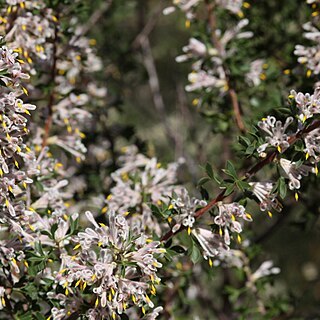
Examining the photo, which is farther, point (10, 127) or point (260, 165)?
point (260, 165)

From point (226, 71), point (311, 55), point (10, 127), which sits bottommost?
point (226, 71)

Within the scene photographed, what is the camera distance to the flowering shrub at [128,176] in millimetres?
1583

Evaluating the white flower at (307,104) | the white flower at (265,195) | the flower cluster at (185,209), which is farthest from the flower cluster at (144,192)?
the white flower at (307,104)

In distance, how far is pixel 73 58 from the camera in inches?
87.9

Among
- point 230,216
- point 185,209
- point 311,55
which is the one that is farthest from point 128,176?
point 311,55

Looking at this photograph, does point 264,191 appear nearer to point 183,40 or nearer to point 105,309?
point 105,309

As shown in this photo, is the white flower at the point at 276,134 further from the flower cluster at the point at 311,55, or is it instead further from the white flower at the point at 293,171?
the flower cluster at the point at 311,55

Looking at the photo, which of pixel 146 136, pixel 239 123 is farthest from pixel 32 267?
pixel 146 136

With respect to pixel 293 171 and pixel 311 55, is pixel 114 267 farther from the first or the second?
pixel 311 55

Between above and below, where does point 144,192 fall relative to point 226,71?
below

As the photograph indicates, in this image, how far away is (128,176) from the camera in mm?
2225

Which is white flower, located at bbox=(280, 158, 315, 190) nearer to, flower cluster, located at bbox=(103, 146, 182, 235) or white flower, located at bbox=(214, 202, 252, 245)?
white flower, located at bbox=(214, 202, 252, 245)

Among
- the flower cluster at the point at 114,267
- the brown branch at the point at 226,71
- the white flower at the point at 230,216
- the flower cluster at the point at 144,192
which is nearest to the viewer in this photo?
the flower cluster at the point at 114,267

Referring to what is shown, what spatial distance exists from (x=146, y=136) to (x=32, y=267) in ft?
12.4
